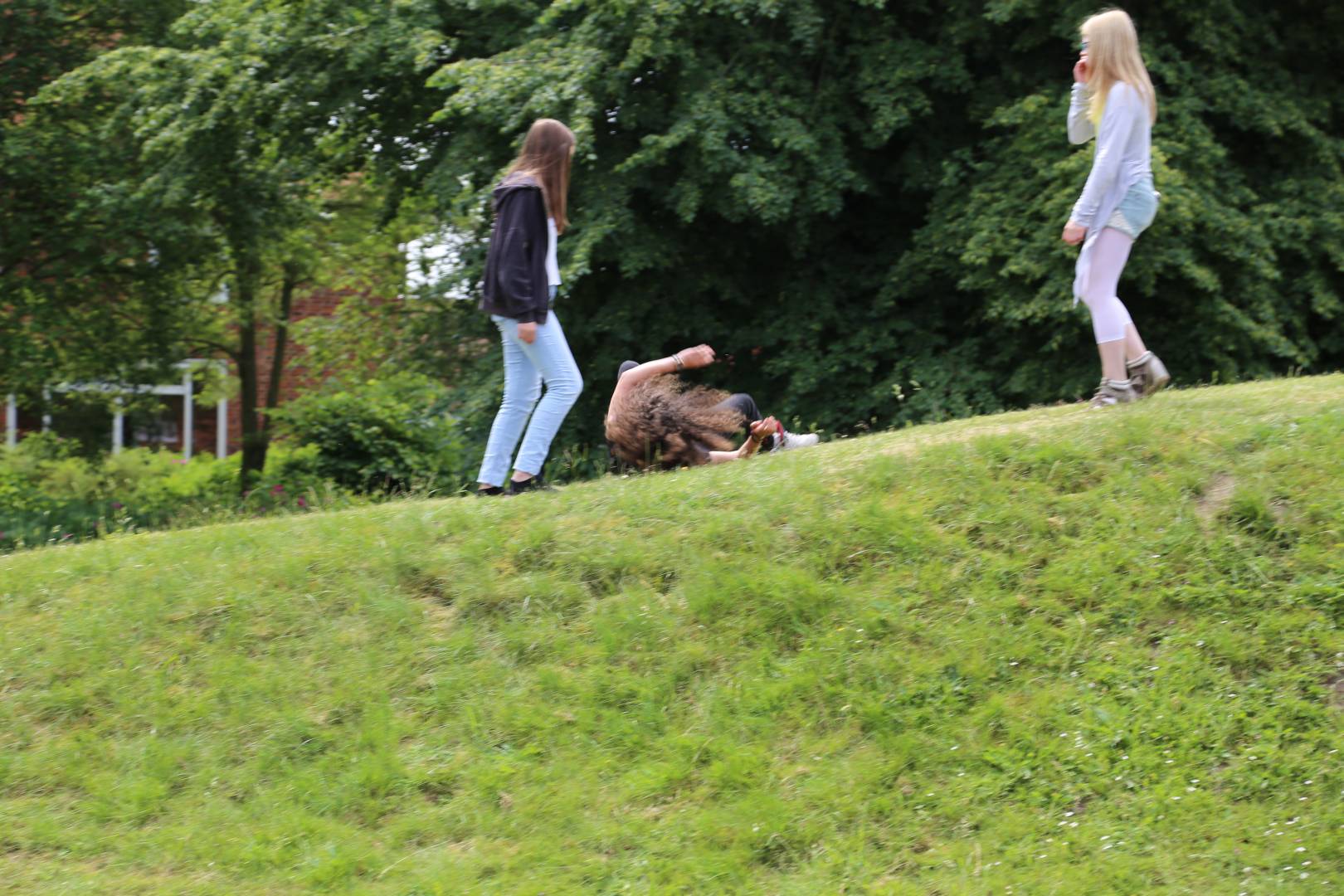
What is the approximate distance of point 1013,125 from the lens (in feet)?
41.2

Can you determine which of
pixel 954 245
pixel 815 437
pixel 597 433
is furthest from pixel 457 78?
pixel 815 437

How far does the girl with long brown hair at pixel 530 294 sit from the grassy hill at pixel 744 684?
44 cm

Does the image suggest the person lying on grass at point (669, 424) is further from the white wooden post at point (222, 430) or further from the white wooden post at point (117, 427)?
the white wooden post at point (222, 430)

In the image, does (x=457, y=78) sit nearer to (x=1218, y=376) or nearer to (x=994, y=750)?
(x=1218, y=376)

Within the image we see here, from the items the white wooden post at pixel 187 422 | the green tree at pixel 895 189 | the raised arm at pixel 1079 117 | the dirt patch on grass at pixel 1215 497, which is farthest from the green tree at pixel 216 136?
the dirt patch on grass at pixel 1215 497

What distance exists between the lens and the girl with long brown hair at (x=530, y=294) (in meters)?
6.67

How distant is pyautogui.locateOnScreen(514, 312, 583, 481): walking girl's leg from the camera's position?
6871mm

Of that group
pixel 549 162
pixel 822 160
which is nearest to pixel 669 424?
pixel 549 162

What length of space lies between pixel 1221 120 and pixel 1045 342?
107 inches

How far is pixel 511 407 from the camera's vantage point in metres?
7.07

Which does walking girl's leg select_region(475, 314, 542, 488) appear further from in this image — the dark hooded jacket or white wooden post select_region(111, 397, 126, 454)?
white wooden post select_region(111, 397, 126, 454)

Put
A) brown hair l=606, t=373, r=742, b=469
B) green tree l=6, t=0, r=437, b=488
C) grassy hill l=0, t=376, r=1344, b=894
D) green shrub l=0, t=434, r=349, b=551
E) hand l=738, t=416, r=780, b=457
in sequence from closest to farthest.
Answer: grassy hill l=0, t=376, r=1344, b=894, brown hair l=606, t=373, r=742, b=469, hand l=738, t=416, r=780, b=457, green tree l=6, t=0, r=437, b=488, green shrub l=0, t=434, r=349, b=551

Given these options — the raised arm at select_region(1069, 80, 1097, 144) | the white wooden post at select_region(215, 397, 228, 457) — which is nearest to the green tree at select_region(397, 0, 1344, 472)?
the raised arm at select_region(1069, 80, 1097, 144)

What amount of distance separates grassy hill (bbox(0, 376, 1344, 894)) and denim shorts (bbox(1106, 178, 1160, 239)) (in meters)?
1.03
